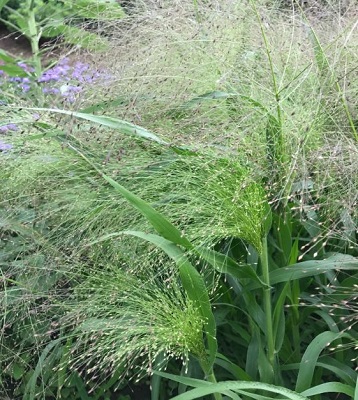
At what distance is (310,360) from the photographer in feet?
4.52

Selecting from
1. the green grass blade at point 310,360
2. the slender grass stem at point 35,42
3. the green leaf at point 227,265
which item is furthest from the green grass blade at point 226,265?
the slender grass stem at point 35,42

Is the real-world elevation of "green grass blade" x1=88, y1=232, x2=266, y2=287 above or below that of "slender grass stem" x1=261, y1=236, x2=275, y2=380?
above

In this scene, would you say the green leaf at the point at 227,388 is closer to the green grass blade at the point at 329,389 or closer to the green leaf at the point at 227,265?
the green grass blade at the point at 329,389

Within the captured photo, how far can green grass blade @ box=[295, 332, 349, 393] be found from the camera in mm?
1368

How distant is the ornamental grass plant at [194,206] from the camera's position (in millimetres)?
1277

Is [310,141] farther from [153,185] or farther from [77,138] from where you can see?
[77,138]

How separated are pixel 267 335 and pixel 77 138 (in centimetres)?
57

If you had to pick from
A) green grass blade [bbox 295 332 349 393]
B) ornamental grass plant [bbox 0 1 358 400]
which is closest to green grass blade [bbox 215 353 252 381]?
ornamental grass plant [bbox 0 1 358 400]

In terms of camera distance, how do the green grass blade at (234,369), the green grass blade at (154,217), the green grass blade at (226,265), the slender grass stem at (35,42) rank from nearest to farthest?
1. the green grass blade at (154,217)
2. the green grass blade at (226,265)
3. the green grass blade at (234,369)
4. the slender grass stem at (35,42)

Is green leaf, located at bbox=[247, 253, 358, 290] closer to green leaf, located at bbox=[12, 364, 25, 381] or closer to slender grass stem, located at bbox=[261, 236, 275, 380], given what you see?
Result: slender grass stem, located at bbox=[261, 236, 275, 380]

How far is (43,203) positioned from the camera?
1565mm

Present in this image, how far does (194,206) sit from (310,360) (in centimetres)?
39

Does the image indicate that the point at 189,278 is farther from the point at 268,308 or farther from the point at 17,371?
the point at 17,371

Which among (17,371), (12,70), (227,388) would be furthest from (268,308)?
(12,70)
